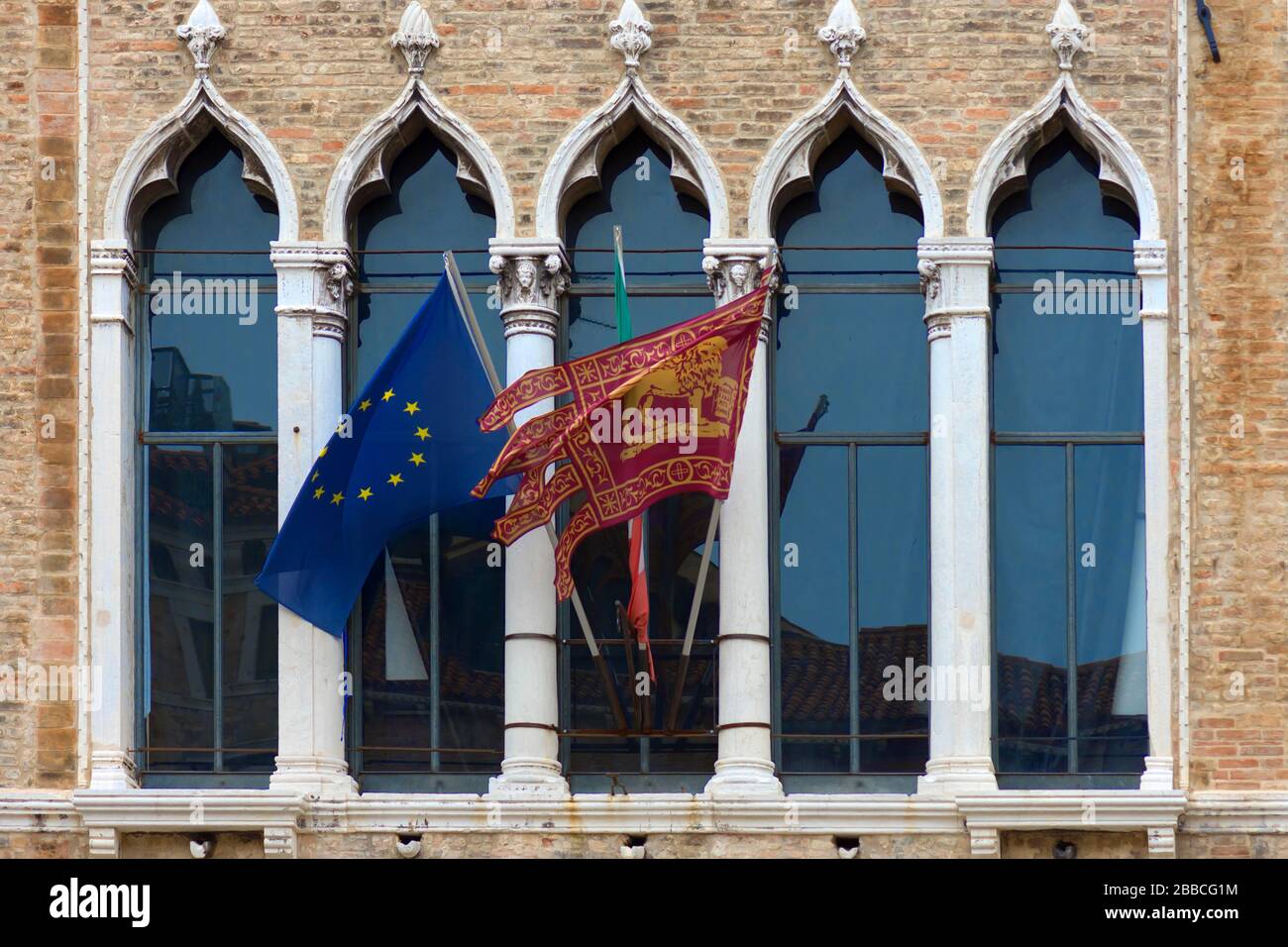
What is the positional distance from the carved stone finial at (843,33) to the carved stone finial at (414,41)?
2.75 m

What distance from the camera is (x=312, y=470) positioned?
A: 921 inches

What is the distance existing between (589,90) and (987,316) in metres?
3.21

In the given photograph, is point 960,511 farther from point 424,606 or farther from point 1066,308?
point 424,606

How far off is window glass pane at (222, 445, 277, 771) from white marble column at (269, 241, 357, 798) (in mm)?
136

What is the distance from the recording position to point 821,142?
78.4ft

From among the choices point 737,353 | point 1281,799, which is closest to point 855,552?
point 737,353

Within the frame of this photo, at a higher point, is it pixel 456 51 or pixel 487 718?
pixel 456 51

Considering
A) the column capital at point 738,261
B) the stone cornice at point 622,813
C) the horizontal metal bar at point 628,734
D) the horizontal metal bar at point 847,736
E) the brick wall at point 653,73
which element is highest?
the brick wall at point 653,73

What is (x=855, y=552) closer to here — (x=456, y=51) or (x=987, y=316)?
(x=987, y=316)

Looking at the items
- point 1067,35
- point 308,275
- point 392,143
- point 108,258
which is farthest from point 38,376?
point 1067,35

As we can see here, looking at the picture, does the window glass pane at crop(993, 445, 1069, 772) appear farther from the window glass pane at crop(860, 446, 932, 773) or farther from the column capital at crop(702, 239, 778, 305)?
the column capital at crop(702, 239, 778, 305)

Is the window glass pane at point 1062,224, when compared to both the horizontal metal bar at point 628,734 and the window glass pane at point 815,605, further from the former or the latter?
the horizontal metal bar at point 628,734

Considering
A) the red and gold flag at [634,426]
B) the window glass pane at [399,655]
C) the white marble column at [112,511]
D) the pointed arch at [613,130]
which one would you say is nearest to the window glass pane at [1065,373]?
the red and gold flag at [634,426]

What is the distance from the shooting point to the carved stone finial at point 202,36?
23.9 m
